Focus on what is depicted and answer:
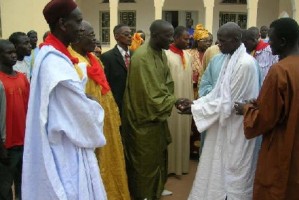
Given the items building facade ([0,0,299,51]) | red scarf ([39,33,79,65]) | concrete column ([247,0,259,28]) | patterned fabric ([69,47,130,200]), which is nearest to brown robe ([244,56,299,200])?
patterned fabric ([69,47,130,200])

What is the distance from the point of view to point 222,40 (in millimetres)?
3596

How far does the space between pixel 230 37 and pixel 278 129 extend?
45.1 inches

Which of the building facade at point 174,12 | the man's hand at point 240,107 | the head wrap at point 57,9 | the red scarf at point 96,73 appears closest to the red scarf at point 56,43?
the head wrap at point 57,9

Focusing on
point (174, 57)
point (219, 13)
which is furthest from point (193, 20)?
point (174, 57)

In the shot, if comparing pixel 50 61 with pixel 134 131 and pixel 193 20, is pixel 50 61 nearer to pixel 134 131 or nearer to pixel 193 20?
pixel 134 131

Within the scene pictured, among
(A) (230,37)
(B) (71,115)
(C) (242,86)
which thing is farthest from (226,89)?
(B) (71,115)

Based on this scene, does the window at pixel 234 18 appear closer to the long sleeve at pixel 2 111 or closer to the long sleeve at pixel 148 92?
the long sleeve at pixel 148 92

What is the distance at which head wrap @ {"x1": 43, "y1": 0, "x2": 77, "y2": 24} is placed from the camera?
86.9 inches

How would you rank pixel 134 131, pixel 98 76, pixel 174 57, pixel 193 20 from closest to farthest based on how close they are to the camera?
pixel 98 76 → pixel 134 131 → pixel 174 57 → pixel 193 20

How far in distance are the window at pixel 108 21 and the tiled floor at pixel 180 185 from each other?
13.8 meters

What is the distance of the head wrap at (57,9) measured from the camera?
2.21 meters

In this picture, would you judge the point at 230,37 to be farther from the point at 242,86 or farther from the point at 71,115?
the point at 71,115

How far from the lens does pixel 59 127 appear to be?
83.2 inches

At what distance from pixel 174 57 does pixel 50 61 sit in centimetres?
325
